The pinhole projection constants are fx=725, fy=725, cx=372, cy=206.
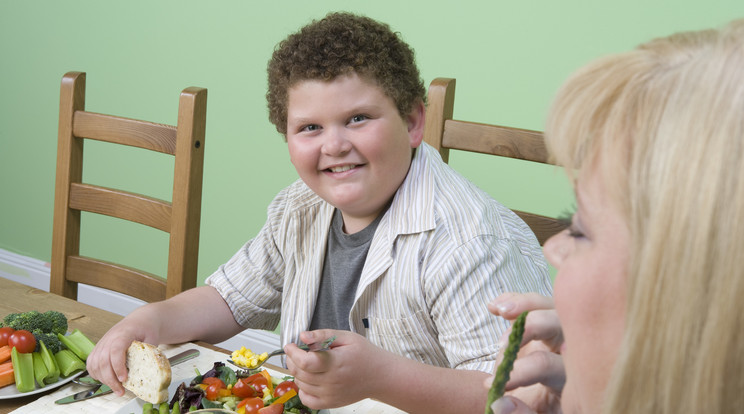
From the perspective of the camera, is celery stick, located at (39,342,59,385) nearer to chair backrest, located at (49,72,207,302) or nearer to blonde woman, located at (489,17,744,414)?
chair backrest, located at (49,72,207,302)

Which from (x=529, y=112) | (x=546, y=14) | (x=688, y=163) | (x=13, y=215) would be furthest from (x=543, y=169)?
(x=13, y=215)

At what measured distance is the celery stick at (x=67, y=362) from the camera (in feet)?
3.69

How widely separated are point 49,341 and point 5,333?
78 millimetres

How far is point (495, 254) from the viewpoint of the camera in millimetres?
1181

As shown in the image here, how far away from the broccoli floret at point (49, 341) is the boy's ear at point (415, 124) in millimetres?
692

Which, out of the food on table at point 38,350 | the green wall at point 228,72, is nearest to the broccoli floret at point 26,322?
the food on table at point 38,350

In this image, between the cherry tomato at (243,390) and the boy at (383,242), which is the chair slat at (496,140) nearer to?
the boy at (383,242)

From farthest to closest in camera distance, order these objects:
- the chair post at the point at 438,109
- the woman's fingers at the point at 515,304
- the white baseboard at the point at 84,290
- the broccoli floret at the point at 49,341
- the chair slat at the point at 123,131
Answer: the white baseboard at the point at 84,290 < the chair slat at the point at 123,131 < the chair post at the point at 438,109 < the broccoli floret at the point at 49,341 < the woman's fingers at the point at 515,304

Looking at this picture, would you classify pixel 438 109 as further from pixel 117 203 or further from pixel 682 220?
pixel 682 220

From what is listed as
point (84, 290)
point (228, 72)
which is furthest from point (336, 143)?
point (84, 290)

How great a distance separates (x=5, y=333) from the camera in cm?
117

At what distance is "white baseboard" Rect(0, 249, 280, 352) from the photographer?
116 inches

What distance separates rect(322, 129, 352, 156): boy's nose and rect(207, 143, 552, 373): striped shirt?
15 cm

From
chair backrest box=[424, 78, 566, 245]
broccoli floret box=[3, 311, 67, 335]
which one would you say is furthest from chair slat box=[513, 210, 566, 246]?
broccoli floret box=[3, 311, 67, 335]
